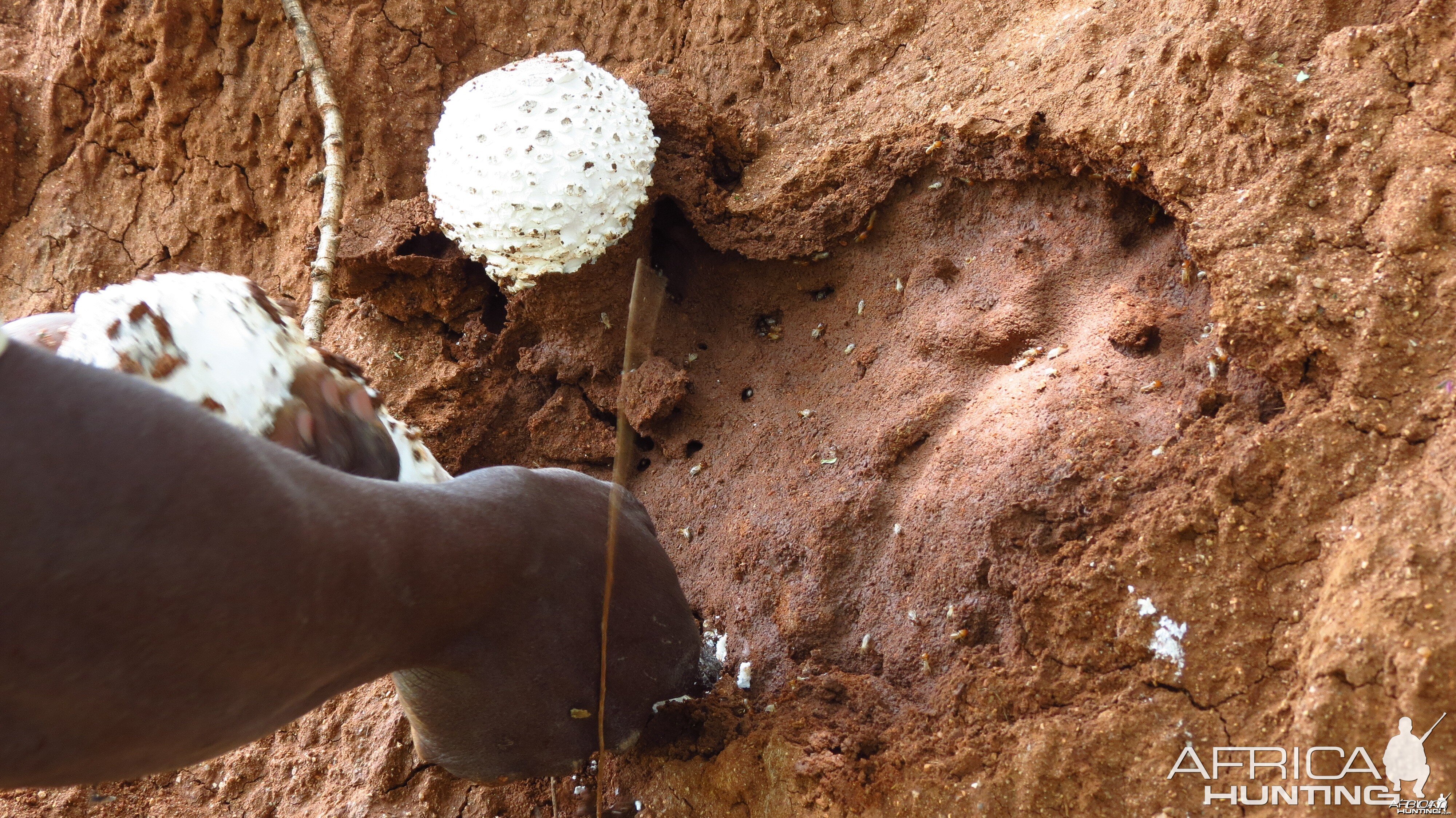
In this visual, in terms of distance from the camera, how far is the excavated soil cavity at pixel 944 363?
154cm

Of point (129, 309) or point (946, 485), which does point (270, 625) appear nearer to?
point (129, 309)

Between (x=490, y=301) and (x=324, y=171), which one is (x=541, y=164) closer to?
(x=490, y=301)

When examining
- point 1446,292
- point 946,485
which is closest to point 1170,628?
point 946,485

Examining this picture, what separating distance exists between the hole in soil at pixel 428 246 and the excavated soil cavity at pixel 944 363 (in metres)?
0.01

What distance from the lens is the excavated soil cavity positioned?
60.7 inches

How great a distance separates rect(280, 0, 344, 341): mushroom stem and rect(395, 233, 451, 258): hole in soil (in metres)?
0.22

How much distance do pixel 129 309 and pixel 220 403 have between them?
205mm

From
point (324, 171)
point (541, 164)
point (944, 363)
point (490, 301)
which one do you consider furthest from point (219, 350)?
point (324, 171)

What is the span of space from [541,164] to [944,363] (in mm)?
1052

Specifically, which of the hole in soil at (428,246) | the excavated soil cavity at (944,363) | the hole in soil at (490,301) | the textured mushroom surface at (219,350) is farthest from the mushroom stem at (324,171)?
the textured mushroom surface at (219,350)

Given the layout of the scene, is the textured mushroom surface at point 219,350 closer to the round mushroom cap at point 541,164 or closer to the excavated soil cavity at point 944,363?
the excavated soil cavity at point 944,363

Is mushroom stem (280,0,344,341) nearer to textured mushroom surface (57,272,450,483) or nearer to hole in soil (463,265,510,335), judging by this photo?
hole in soil (463,265,510,335)

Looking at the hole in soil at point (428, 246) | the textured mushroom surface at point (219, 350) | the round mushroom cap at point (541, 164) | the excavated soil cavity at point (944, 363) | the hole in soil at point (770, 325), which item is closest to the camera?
the textured mushroom surface at point (219, 350)

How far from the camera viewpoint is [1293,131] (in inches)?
69.6
